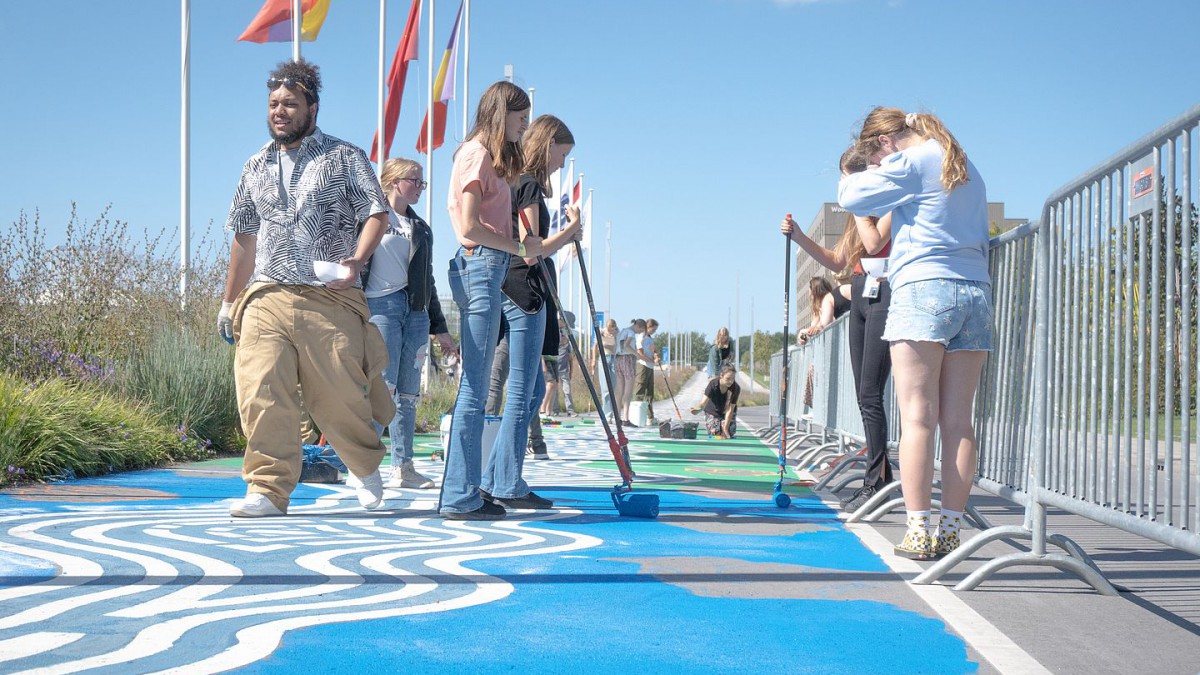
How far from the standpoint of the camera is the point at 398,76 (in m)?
21.3

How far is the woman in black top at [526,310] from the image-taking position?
6152 millimetres

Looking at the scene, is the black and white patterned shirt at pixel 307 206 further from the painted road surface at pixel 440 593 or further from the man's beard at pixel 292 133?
the painted road surface at pixel 440 593

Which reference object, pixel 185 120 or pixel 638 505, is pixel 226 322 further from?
pixel 185 120

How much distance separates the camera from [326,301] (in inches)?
224

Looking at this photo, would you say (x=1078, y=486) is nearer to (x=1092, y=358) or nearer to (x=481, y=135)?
(x=1092, y=358)

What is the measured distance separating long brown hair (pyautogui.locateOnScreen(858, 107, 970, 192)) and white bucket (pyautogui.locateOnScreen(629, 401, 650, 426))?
47.8ft

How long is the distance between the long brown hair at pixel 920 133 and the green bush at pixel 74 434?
17.0 feet

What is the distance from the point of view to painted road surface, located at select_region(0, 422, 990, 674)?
3078 mm

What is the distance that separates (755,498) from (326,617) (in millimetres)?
4443

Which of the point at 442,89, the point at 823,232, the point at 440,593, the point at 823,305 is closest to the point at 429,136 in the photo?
the point at 442,89

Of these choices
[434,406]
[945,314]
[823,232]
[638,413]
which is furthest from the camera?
[823,232]

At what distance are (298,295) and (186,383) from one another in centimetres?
485

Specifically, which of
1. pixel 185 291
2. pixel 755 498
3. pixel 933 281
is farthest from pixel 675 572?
pixel 185 291

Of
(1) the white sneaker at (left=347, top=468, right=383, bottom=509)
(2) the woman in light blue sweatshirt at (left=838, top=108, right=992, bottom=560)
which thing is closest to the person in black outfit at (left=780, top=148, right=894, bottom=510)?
(2) the woman in light blue sweatshirt at (left=838, top=108, right=992, bottom=560)
